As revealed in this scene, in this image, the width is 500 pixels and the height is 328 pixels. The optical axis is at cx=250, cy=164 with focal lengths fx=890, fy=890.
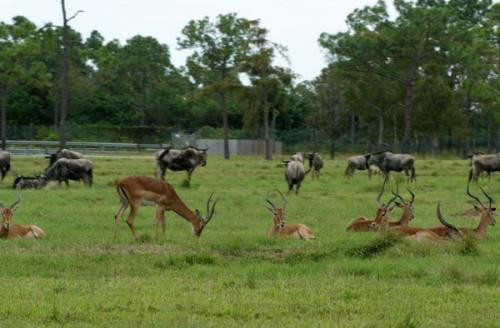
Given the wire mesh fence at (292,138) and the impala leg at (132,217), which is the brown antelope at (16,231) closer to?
the impala leg at (132,217)

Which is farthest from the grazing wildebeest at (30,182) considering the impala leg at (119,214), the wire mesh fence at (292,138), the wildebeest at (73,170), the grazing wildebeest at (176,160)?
the wire mesh fence at (292,138)

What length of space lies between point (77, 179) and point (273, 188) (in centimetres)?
616

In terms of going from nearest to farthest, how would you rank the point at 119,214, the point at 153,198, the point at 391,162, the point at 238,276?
1. the point at 238,276
2. the point at 119,214
3. the point at 153,198
4. the point at 391,162

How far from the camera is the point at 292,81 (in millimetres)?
61625

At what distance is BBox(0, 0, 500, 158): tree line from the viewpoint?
51500mm

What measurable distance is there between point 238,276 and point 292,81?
5138 centimetres

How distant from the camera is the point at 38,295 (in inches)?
364

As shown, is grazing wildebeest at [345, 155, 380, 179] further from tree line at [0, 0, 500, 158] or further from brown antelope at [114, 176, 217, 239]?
brown antelope at [114, 176, 217, 239]

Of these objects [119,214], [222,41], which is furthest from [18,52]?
[119,214]

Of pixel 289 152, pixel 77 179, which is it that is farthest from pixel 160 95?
pixel 77 179

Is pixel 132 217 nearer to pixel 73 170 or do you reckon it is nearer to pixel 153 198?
pixel 153 198

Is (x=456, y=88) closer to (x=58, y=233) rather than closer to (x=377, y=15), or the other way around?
(x=377, y=15)

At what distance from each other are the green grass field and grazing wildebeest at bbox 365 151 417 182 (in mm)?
15140

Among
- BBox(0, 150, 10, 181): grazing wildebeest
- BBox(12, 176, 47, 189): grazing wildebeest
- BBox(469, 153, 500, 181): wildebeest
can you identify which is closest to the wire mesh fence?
BBox(469, 153, 500, 181): wildebeest
